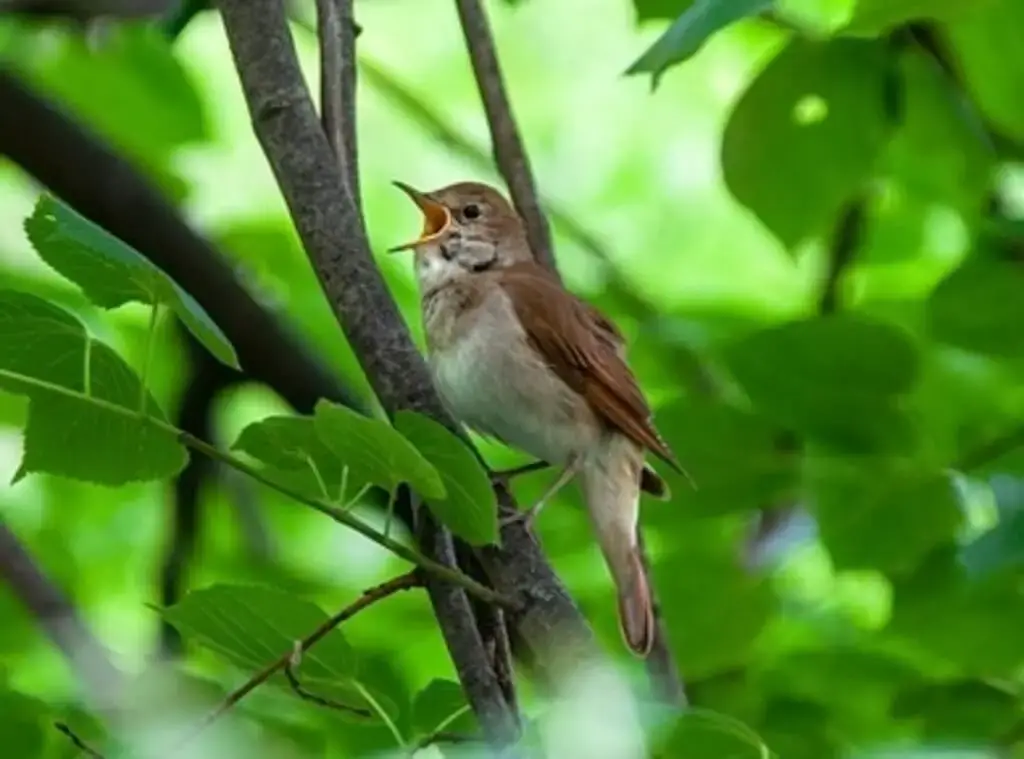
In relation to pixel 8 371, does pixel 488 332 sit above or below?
below

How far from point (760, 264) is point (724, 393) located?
3.30 meters

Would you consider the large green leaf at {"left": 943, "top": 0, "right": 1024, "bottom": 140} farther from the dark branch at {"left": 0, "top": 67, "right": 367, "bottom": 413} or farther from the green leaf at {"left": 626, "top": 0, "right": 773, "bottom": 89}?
the dark branch at {"left": 0, "top": 67, "right": 367, "bottom": 413}

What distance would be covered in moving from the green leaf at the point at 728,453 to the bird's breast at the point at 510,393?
166 millimetres

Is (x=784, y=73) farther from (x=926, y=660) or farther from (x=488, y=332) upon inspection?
(x=926, y=660)

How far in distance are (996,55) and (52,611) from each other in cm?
201

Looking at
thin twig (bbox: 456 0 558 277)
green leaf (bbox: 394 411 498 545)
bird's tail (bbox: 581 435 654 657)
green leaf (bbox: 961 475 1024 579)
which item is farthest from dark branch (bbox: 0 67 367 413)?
green leaf (bbox: 394 411 498 545)

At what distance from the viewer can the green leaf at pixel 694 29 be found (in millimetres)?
2004

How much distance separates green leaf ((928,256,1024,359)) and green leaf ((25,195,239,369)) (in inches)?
69.3

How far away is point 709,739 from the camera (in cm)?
165

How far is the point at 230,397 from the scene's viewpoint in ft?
15.3

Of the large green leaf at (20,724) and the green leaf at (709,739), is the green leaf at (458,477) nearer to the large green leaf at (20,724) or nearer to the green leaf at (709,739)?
the green leaf at (709,739)

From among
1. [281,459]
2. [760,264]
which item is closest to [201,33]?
[760,264]

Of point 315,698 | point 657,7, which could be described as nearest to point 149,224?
point 657,7

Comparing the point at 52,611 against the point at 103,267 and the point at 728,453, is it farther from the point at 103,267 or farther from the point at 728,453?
the point at 103,267
